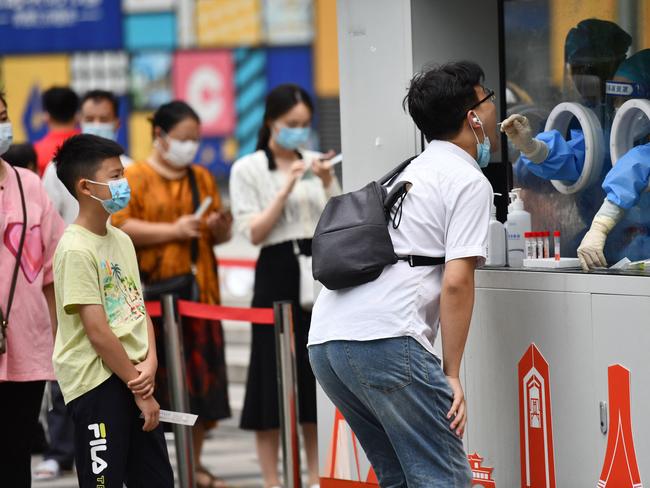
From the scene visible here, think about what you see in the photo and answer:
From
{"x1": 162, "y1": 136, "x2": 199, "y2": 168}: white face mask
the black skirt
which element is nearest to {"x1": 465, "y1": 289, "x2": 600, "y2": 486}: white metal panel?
the black skirt

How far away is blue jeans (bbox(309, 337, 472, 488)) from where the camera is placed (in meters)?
3.66

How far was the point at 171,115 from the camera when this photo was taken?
21.2ft

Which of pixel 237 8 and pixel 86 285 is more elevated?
pixel 237 8

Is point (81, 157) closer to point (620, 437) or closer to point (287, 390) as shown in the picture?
point (287, 390)

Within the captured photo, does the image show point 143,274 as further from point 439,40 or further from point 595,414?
point 595,414

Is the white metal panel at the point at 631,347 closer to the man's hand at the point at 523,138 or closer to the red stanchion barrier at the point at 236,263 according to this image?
the man's hand at the point at 523,138

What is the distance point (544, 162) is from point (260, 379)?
202 centimetres

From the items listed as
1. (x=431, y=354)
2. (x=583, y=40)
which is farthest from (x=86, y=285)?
(x=583, y=40)

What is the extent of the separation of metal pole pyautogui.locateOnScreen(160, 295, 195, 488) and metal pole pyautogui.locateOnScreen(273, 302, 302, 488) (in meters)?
0.49

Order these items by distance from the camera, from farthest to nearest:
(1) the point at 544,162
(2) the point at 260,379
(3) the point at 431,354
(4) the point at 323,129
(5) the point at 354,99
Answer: (4) the point at 323,129
(2) the point at 260,379
(5) the point at 354,99
(1) the point at 544,162
(3) the point at 431,354

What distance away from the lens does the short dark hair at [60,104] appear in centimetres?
746

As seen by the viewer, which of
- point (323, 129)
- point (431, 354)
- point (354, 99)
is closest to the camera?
point (431, 354)

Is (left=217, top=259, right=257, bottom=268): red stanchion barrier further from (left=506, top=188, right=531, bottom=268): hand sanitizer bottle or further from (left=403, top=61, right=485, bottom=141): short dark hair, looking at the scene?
(left=403, top=61, right=485, bottom=141): short dark hair

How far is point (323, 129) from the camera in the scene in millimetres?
12734
